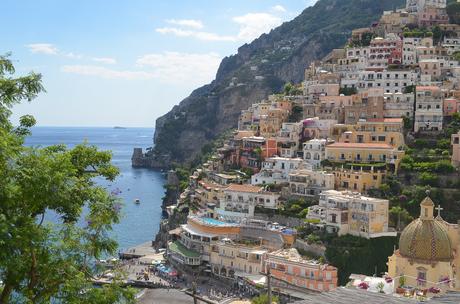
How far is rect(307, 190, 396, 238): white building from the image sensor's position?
177 ft

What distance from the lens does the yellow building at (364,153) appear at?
209 feet

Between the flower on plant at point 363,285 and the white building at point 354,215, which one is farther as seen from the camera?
the white building at point 354,215

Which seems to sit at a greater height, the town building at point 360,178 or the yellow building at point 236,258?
the town building at point 360,178

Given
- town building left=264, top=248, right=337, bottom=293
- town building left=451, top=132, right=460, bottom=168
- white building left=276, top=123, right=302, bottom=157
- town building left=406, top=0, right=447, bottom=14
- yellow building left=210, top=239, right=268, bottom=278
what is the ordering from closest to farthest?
1. town building left=264, top=248, right=337, bottom=293
2. yellow building left=210, top=239, right=268, bottom=278
3. town building left=451, top=132, right=460, bottom=168
4. white building left=276, top=123, right=302, bottom=157
5. town building left=406, top=0, right=447, bottom=14

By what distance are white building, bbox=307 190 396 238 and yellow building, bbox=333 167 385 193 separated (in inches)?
162

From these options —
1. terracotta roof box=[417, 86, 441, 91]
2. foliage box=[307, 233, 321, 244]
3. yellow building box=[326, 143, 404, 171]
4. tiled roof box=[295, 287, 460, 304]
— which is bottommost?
foliage box=[307, 233, 321, 244]

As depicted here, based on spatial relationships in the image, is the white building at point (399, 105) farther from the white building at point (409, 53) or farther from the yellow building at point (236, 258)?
the yellow building at point (236, 258)

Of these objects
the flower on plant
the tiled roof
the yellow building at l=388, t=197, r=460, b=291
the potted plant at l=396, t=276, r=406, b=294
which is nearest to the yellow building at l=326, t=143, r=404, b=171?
the yellow building at l=388, t=197, r=460, b=291

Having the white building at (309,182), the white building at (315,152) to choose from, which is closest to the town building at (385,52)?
the white building at (315,152)

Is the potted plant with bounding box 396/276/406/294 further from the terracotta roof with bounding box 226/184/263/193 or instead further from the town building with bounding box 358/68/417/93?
the town building with bounding box 358/68/417/93

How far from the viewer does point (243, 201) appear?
209 ft

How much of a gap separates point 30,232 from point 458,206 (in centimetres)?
5015

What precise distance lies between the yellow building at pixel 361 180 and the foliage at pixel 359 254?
8523 mm

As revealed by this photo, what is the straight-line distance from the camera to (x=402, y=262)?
39.2m
